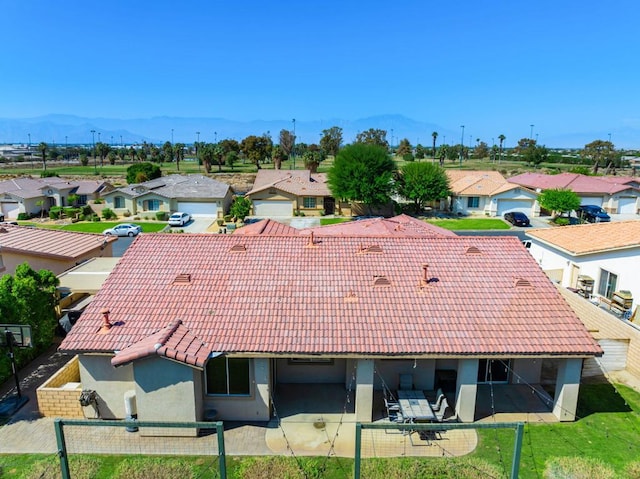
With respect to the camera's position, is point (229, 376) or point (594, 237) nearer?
point (229, 376)

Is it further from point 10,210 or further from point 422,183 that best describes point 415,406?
point 10,210

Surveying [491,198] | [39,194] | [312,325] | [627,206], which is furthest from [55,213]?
[627,206]

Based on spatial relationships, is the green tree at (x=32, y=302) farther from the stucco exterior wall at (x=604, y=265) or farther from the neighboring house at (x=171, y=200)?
the neighboring house at (x=171, y=200)

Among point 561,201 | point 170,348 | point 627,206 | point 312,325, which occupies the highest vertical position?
point 561,201

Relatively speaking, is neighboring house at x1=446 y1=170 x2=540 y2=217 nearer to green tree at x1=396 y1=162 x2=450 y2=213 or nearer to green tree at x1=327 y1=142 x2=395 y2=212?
green tree at x1=396 y1=162 x2=450 y2=213

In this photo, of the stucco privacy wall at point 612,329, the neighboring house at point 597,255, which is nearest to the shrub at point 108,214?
the neighboring house at point 597,255

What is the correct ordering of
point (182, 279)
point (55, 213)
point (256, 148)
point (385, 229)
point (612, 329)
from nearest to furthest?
1. point (182, 279)
2. point (612, 329)
3. point (385, 229)
4. point (55, 213)
5. point (256, 148)
